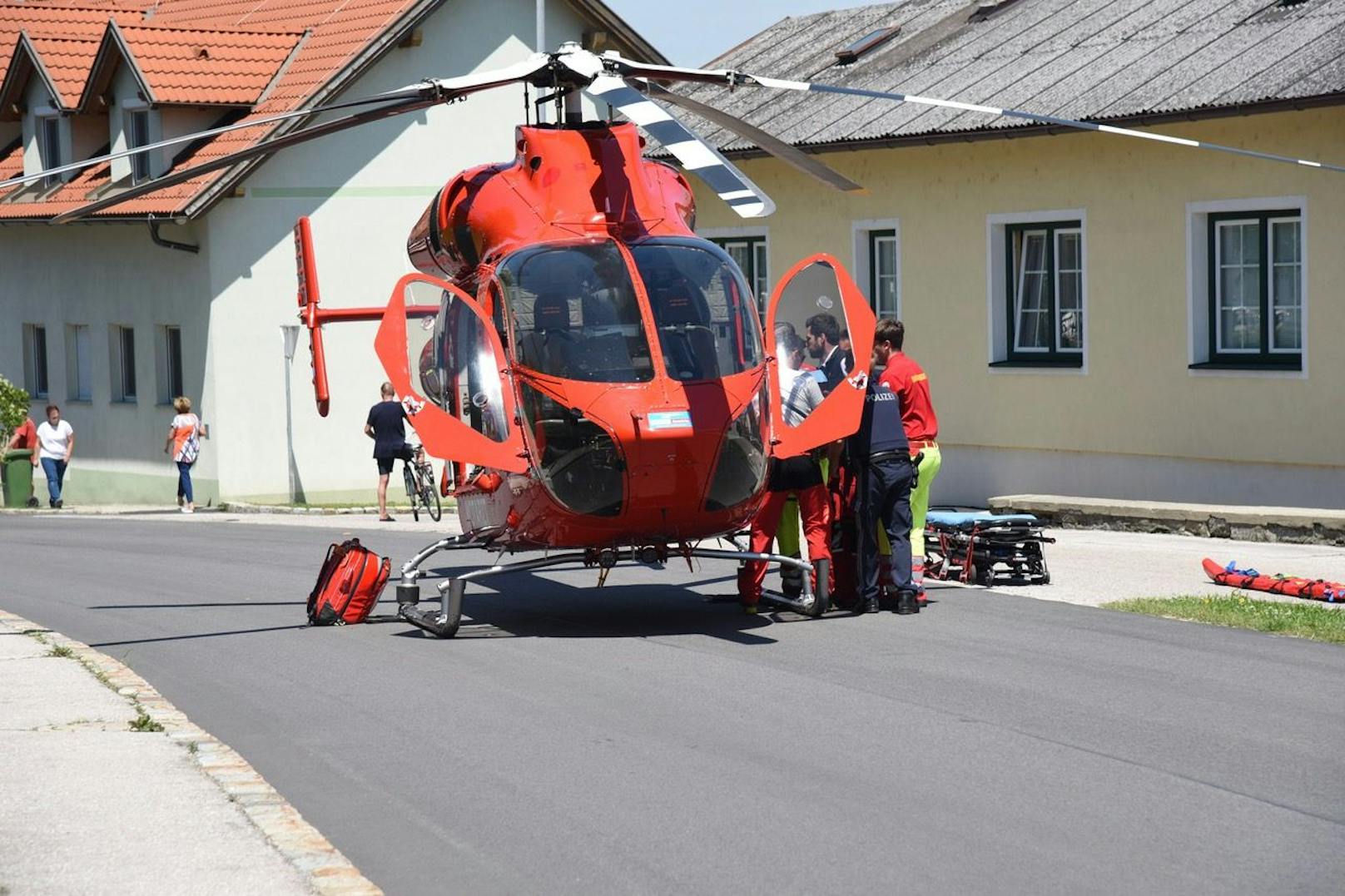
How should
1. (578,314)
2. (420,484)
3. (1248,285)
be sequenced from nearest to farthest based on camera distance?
1. (578,314)
2. (1248,285)
3. (420,484)

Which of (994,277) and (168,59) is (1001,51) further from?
(168,59)

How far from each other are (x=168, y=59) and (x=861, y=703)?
2600cm

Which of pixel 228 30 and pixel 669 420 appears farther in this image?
pixel 228 30

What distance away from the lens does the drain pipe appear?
3109 cm

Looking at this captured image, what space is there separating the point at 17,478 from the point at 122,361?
315cm

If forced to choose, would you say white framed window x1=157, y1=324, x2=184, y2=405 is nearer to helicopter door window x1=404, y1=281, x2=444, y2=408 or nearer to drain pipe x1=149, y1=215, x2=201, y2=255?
drain pipe x1=149, y1=215, x2=201, y2=255

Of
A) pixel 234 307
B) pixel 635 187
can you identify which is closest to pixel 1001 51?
pixel 635 187

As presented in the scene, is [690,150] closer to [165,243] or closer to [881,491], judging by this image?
[881,491]

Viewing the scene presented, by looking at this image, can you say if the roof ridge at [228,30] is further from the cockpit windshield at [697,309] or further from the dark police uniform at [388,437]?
the cockpit windshield at [697,309]

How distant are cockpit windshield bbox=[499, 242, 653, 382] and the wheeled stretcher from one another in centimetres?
403

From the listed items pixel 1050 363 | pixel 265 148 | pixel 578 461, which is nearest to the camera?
pixel 578 461

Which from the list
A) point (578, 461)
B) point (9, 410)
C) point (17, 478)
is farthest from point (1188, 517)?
point (9, 410)

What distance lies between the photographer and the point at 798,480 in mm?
13180

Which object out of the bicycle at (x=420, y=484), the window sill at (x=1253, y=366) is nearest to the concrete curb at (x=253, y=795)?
the window sill at (x=1253, y=366)
